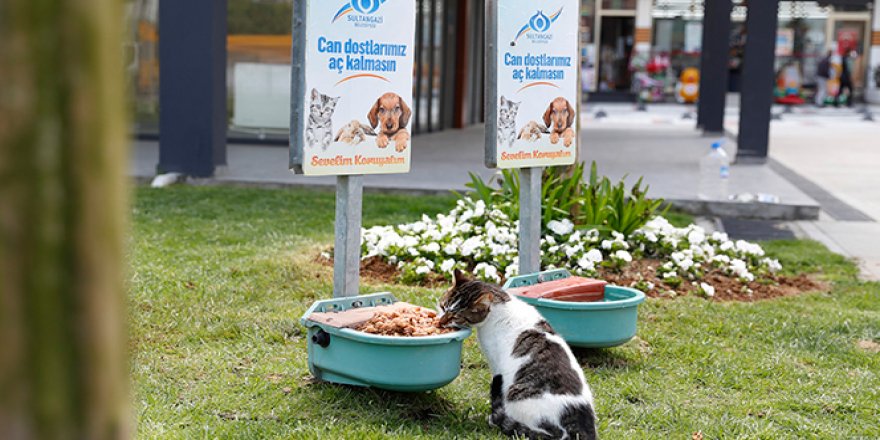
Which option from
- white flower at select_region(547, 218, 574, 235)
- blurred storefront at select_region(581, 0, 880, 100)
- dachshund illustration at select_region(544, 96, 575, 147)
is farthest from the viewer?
blurred storefront at select_region(581, 0, 880, 100)

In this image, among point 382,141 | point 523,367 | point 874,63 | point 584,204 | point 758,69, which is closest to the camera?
point 523,367

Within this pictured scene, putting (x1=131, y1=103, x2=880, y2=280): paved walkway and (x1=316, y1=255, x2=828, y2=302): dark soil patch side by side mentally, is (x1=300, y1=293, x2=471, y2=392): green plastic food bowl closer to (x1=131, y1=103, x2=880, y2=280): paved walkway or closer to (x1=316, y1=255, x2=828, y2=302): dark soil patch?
(x1=316, y1=255, x2=828, y2=302): dark soil patch

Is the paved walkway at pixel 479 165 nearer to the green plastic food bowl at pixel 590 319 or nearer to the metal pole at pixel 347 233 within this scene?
the green plastic food bowl at pixel 590 319

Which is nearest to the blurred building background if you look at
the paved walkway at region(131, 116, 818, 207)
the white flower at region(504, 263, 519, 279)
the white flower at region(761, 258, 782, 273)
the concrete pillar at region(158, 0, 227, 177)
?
the paved walkway at region(131, 116, 818, 207)

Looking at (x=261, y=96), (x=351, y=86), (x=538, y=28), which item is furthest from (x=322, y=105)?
(x=261, y=96)

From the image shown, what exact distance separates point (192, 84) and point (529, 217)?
7.25 meters

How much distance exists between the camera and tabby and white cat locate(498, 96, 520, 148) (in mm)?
5312

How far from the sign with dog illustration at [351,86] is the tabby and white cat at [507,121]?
63 cm

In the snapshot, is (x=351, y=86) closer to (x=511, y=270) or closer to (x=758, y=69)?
(x=511, y=270)

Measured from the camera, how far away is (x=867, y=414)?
15.4ft

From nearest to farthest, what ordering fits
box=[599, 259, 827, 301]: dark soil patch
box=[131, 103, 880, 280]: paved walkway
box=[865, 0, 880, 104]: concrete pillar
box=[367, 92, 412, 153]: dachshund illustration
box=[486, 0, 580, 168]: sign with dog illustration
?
box=[367, 92, 412, 153]: dachshund illustration → box=[486, 0, 580, 168]: sign with dog illustration → box=[599, 259, 827, 301]: dark soil patch → box=[131, 103, 880, 280]: paved walkway → box=[865, 0, 880, 104]: concrete pillar

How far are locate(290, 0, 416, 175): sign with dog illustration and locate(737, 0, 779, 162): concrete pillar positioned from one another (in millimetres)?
10825

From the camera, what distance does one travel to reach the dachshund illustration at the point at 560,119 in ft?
18.6

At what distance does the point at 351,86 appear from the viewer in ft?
A: 14.9
